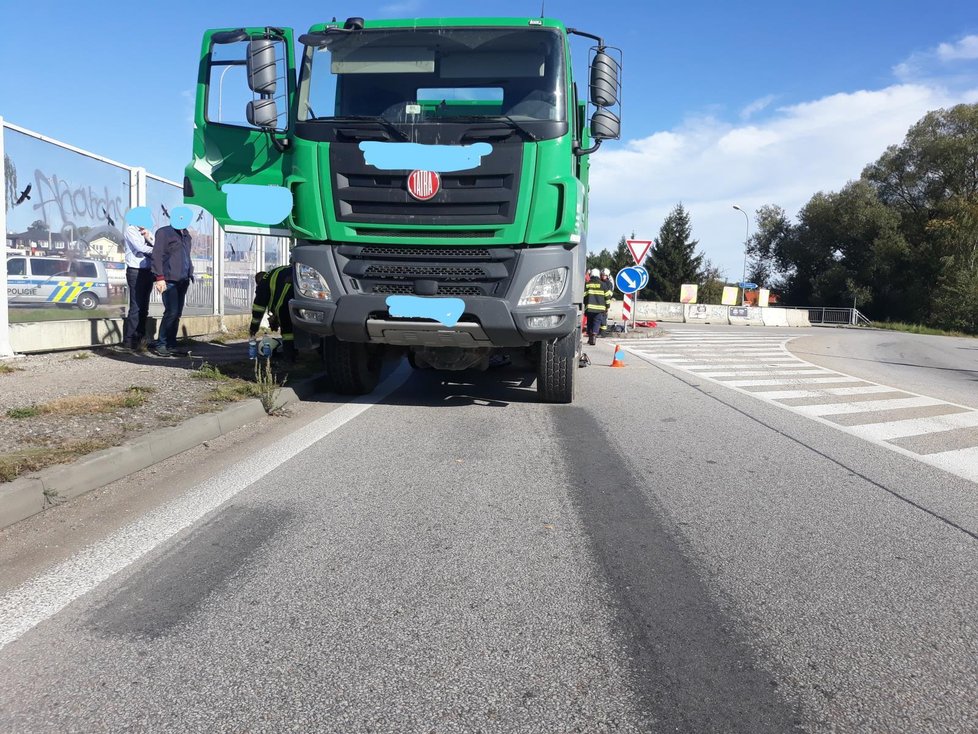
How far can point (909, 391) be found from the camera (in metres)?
11.3

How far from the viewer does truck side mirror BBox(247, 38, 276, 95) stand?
6.71 m

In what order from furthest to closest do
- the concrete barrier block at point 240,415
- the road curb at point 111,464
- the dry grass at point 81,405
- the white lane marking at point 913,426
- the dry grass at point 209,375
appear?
the dry grass at point 209,375, the white lane marking at point 913,426, the concrete barrier block at point 240,415, the dry grass at point 81,405, the road curb at point 111,464

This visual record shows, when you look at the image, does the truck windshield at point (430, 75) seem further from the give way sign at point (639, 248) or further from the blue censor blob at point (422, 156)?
the give way sign at point (639, 248)

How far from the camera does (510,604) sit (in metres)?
3.08

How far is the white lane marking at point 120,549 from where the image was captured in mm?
2916

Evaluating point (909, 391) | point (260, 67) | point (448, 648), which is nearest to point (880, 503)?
point (448, 648)

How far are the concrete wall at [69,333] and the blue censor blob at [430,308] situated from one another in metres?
5.56

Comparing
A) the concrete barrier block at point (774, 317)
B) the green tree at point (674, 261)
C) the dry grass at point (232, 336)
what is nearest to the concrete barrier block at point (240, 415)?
the dry grass at point (232, 336)

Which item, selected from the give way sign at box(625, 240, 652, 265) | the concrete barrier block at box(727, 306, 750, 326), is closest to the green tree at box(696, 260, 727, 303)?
the concrete barrier block at box(727, 306, 750, 326)

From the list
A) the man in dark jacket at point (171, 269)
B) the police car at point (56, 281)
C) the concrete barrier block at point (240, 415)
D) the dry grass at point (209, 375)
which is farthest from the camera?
the man in dark jacket at point (171, 269)

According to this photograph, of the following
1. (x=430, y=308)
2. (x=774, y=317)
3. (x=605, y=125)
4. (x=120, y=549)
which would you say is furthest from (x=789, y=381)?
(x=774, y=317)

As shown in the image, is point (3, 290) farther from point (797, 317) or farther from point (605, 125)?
point (797, 317)

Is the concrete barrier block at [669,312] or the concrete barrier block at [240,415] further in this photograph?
the concrete barrier block at [669,312]

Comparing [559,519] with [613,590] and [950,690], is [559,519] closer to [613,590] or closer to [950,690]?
[613,590]
